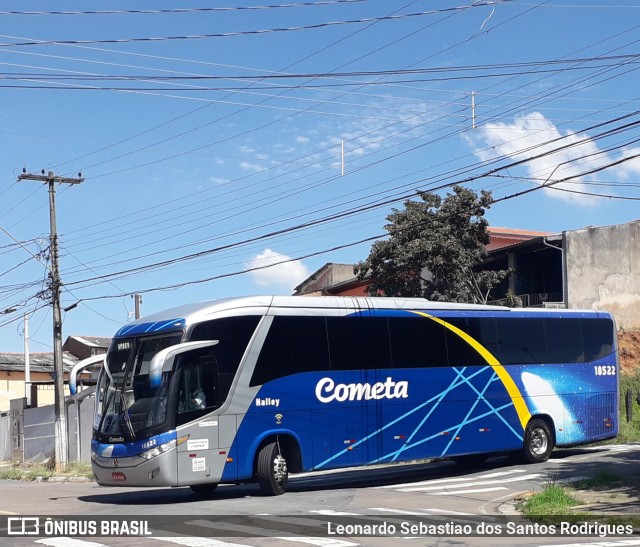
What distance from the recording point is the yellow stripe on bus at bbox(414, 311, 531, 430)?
69.2ft

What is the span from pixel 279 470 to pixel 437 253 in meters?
21.2

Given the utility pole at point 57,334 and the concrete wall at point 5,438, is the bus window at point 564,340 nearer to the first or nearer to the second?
the utility pole at point 57,334

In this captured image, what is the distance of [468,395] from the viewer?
21.1 meters

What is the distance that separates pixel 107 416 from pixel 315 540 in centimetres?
763

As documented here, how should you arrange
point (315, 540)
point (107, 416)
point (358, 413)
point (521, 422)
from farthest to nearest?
point (521, 422), point (358, 413), point (107, 416), point (315, 540)

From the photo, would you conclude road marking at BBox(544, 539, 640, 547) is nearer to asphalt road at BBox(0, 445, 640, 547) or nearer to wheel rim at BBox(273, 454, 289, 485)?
asphalt road at BBox(0, 445, 640, 547)

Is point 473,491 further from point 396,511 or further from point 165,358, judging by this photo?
point 165,358

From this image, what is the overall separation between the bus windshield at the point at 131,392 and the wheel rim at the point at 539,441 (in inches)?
384

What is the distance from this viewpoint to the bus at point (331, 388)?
17.2 metres

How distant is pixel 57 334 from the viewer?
33.7 metres

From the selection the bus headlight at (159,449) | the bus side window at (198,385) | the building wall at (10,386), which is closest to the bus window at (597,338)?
the bus side window at (198,385)

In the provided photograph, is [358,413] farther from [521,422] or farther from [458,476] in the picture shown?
[521,422]

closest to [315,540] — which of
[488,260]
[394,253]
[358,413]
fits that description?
[358,413]

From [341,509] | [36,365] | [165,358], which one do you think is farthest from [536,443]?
[36,365]
